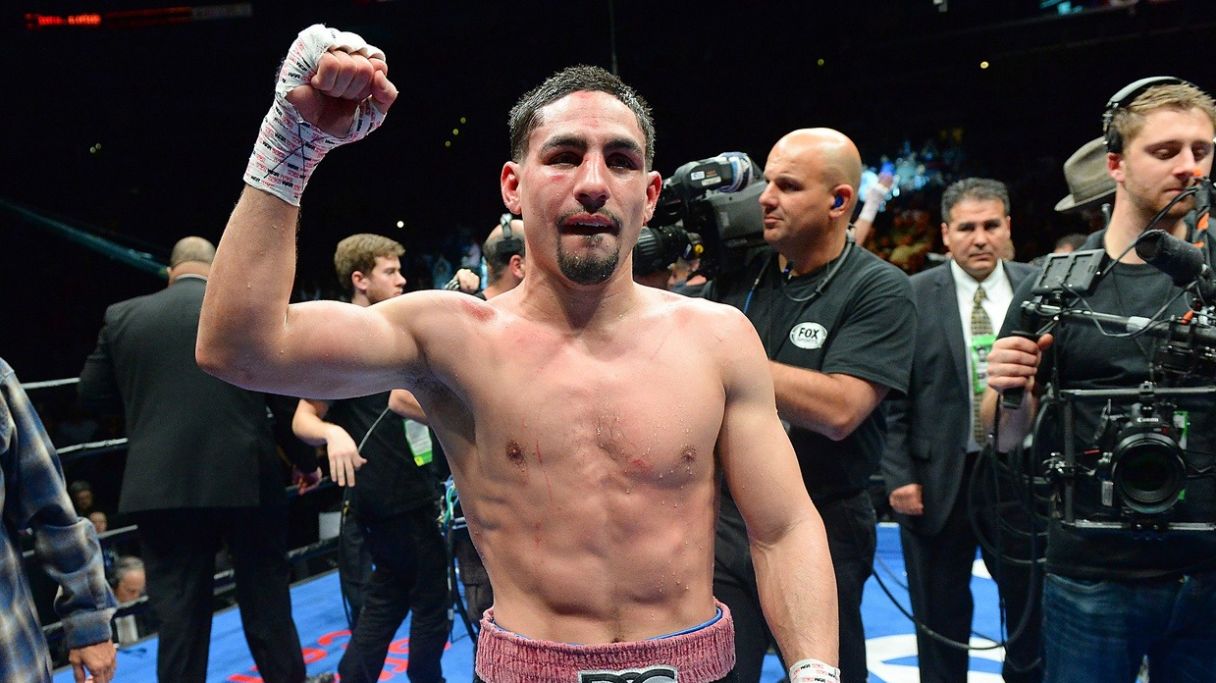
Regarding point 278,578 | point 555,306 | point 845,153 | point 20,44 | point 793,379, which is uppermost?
point 20,44

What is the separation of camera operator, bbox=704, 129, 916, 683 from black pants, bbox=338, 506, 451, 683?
1160 mm

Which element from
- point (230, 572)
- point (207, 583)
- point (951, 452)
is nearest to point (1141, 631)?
point (951, 452)

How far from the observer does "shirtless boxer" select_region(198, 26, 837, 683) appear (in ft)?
4.19

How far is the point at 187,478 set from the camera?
115 inches

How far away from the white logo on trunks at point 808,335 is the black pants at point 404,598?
55.6 inches

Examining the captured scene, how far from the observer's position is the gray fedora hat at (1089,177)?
260 cm

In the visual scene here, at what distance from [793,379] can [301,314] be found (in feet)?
3.87

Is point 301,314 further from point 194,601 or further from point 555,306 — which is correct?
point 194,601

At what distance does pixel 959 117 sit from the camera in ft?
27.5

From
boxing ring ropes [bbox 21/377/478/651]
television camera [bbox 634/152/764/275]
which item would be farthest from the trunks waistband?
television camera [bbox 634/152/764/275]

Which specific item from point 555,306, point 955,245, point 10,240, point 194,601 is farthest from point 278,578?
point 10,240

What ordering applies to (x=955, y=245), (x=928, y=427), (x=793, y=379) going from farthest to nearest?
(x=955, y=245) → (x=928, y=427) → (x=793, y=379)

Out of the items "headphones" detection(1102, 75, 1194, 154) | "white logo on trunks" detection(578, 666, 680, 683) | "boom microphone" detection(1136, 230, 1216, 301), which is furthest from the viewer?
"headphones" detection(1102, 75, 1194, 154)

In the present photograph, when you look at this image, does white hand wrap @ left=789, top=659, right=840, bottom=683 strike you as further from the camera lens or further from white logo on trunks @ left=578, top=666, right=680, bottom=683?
the camera lens
